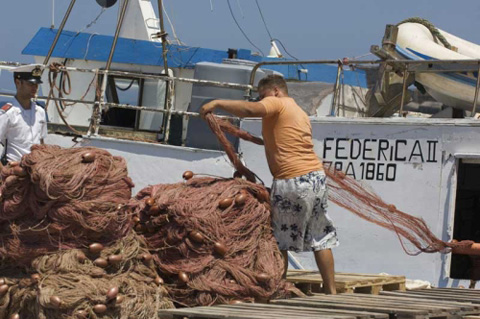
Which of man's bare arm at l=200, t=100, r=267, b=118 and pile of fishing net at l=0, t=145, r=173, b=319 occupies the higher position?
man's bare arm at l=200, t=100, r=267, b=118

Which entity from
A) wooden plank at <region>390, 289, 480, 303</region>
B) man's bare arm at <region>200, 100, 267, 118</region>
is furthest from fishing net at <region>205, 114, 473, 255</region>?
man's bare arm at <region>200, 100, 267, 118</region>

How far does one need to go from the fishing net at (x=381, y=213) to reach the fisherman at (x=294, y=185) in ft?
10.4

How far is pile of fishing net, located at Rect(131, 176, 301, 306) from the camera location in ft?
20.2

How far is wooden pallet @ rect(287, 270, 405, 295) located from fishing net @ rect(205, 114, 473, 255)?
6.99 ft

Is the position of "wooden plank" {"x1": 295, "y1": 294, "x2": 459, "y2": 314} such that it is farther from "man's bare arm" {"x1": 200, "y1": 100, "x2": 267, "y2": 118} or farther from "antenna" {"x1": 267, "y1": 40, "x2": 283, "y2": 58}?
"antenna" {"x1": 267, "y1": 40, "x2": 283, "y2": 58}

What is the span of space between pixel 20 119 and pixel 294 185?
2712mm

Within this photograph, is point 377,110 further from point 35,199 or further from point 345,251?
point 35,199

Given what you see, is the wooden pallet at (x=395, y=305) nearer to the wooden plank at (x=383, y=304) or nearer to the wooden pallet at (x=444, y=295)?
the wooden plank at (x=383, y=304)

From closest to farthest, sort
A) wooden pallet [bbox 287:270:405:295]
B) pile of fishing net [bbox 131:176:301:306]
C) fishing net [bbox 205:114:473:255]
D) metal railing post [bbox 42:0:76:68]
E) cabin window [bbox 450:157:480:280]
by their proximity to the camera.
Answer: pile of fishing net [bbox 131:176:301:306]
wooden pallet [bbox 287:270:405:295]
fishing net [bbox 205:114:473:255]
cabin window [bbox 450:157:480:280]
metal railing post [bbox 42:0:76:68]

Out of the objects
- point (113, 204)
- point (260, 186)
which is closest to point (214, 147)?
point (260, 186)

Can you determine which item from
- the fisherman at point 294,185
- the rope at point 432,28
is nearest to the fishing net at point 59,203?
the fisherman at point 294,185

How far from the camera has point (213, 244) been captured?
6.23m

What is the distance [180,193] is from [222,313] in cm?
164

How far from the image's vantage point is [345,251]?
1005 centimetres
